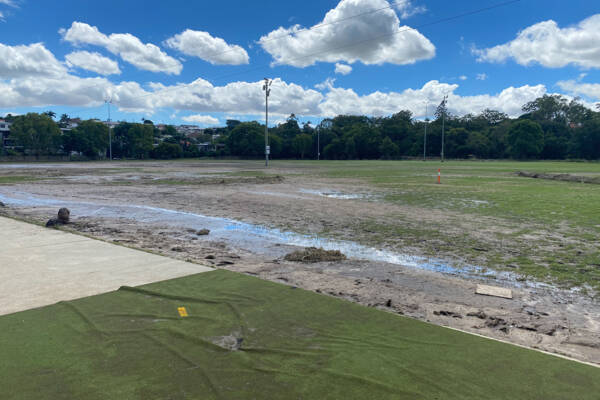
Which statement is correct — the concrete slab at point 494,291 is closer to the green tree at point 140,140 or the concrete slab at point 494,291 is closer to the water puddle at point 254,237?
the water puddle at point 254,237

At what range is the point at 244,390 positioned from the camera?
2.99 m

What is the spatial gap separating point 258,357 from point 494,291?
360 centimetres

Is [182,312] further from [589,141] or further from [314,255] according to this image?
[589,141]

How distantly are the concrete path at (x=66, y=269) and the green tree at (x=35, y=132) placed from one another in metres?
96.6

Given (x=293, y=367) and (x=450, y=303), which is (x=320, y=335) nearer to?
(x=293, y=367)

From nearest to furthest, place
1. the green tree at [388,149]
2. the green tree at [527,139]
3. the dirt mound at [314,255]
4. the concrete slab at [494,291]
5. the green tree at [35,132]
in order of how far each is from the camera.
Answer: the concrete slab at [494,291] → the dirt mound at [314,255] → the green tree at [35,132] → the green tree at [527,139] → the green tree at [388,149]

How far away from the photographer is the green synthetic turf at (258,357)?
2.99 metres

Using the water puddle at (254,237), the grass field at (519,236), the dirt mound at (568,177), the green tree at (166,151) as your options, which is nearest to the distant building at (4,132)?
the green tree at (166,151)

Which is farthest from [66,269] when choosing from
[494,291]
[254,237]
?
[494,291]

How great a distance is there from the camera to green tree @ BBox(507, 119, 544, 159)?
97.8 metres

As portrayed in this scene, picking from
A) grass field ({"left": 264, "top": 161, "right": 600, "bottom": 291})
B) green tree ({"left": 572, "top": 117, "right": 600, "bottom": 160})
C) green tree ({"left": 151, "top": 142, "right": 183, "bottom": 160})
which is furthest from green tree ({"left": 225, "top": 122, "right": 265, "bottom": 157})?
grass field ({"left": 264, "top": 161, "right": 600, "bottom": 291})

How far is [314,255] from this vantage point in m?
7.31

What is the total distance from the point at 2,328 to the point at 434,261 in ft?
20.0

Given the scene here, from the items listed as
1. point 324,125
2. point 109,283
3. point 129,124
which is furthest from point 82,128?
point 109,283
